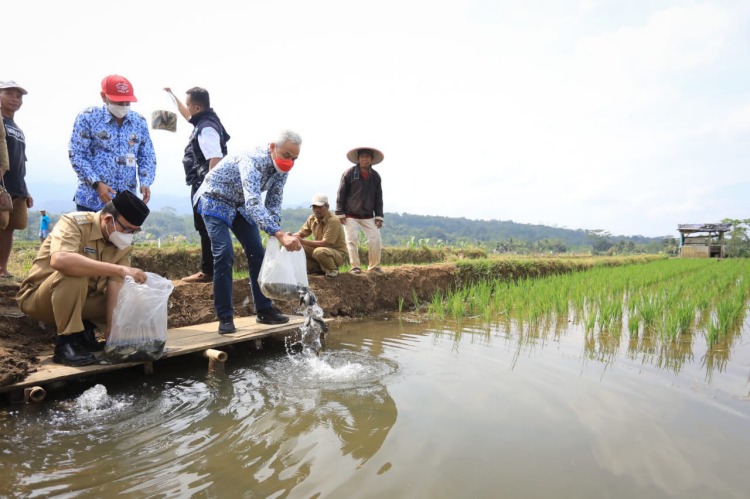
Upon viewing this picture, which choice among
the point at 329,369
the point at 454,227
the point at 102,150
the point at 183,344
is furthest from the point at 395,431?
the point at 454,227

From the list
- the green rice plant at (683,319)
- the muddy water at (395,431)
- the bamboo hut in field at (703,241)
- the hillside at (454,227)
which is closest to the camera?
the muddy water at (395,431)

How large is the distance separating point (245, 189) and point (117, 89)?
3.56 feet

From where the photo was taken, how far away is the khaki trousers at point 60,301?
7.98ft

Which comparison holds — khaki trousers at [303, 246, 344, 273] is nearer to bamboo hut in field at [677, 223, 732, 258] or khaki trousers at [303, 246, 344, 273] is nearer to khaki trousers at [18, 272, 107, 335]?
khaki trousers at [18, 272, 107, 335]

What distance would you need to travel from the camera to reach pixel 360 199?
17.5ft

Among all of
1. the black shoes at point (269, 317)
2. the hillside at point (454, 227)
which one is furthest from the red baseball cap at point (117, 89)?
the hillside at point (454, 227)

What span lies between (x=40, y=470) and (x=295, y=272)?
69.3 inches

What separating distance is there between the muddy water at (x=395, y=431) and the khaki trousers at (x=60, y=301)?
0.37 metres

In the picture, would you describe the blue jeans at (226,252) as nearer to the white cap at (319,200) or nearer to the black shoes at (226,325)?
the black shoes at (226,325)

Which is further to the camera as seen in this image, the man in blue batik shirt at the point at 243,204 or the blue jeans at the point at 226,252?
the blue jeans at the point at 226,252

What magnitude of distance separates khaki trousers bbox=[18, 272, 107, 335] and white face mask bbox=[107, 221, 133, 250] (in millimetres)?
230

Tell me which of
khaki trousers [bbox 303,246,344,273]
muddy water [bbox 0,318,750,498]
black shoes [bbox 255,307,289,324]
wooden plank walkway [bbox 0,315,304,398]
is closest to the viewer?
muddy water [bbox 0,318,750,498]

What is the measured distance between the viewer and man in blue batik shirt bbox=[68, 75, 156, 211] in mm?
3068

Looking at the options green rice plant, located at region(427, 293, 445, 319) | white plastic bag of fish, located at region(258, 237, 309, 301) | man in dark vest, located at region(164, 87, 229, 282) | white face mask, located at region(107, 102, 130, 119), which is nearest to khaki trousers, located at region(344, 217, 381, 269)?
green rice plant, located at region(427, 293, 445, 319)
